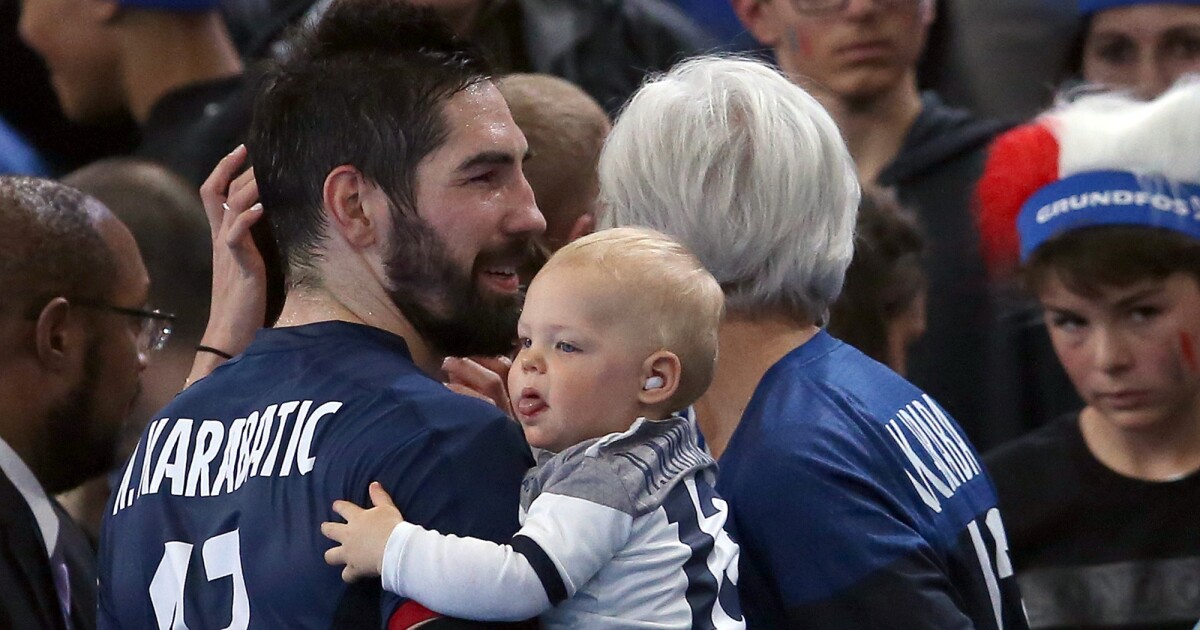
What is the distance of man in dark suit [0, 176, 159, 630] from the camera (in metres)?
3.02

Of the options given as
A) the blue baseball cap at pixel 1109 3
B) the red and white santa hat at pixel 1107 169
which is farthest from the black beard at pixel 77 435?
the blue baseball cap at pixel 1109 3

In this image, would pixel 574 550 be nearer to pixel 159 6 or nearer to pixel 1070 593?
pixel 1070 593

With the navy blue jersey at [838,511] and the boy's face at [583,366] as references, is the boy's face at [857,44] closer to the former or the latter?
the navy blue jersey at [838,511]

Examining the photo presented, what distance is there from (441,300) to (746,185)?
1.45 ft

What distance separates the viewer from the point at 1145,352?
334 centimetres

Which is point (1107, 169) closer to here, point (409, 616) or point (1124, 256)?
point (1124, 256)

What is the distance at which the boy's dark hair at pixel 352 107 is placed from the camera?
7.38 ft

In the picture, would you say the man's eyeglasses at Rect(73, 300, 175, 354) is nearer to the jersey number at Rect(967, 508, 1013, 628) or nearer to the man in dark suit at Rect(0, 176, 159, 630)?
the man in dark suit at Rect(0, 176, 159, 630)

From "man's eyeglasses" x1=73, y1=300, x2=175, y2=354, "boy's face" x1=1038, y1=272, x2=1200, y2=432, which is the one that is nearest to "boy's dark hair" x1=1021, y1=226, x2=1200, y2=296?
"boy's face" x1=1038, y1=272, x2=1200, y2=432

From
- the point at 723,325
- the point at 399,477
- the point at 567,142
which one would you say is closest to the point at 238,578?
the point at 399,477

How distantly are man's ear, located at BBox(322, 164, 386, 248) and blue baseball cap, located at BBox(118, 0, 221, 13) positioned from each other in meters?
2.55

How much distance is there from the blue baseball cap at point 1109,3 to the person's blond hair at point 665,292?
241 centimetres

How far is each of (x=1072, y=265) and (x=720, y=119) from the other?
1243 millimetres

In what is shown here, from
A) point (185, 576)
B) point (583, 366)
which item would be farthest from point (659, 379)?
point (185, 576)
